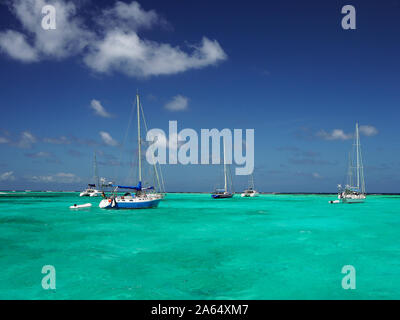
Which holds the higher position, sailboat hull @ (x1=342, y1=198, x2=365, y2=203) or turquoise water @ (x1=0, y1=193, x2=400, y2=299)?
turquoise water @ (x1=0, y1=193, x2=400, y2=299)

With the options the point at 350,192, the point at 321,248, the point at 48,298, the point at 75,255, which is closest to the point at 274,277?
the point at 321,248

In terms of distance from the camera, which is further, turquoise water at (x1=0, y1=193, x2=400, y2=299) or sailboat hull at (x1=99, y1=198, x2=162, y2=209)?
sailboat hull at (x1=99, y1=198, x2=162, y2=209)

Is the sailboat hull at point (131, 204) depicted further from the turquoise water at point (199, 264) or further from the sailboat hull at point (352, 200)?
the sailboat hull at point (352, 200)

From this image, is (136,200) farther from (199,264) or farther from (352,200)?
(352,200)

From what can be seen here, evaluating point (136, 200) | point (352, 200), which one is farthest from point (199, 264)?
point (352, 200)

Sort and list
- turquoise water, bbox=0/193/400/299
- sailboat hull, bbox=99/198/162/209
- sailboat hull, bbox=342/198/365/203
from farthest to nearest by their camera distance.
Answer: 1. sailboat hull, bbox=342/198/365/203
2. sailboat hull, bbox=99/198/162/209
3. turquoise water, bbox=0/193/400/299

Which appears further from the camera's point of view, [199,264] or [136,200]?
[136,200]

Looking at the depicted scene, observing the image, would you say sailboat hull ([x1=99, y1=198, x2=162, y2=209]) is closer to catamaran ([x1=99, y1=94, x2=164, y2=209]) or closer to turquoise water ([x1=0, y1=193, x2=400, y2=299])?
catamaran ([x1=99, y1=94, x2=164, y2=209])

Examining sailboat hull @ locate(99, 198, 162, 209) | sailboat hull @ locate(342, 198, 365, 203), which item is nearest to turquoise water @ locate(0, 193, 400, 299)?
sailboat hull @ locate(99, 198, 162, 209)

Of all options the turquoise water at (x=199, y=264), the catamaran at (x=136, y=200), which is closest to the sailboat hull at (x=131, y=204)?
the catamaran at (x=136, y=200)

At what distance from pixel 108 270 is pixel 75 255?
163 inches

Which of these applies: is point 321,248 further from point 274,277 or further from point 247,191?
point 247,191

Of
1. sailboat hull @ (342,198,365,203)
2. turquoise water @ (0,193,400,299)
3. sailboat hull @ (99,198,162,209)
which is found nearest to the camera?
turquoise water @ (0,193,400,299)

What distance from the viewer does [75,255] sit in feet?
56.8
